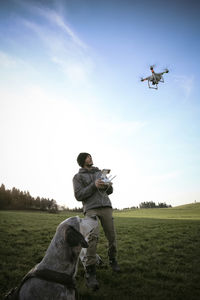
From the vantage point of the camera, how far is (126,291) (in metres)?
3.87

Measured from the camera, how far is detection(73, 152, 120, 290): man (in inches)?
173

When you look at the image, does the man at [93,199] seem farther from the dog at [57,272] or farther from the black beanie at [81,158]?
the dog at [57,272]

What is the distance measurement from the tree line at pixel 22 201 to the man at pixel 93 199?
72.0m

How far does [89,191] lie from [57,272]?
212cm

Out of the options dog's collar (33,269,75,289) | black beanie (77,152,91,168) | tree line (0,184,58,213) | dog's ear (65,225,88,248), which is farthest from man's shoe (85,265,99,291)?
tree line (0,184,58,213)

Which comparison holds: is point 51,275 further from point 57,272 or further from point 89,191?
point 89,191

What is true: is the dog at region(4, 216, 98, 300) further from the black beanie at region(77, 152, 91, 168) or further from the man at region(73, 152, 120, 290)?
the black beanie at region(77, 152, 91, 168)

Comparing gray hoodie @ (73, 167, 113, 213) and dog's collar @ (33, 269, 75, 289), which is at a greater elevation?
gray hoodie @ (73, 167, 113, 213)

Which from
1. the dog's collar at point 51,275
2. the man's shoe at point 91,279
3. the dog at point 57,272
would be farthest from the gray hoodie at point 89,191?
the dog's collar at point 51,275

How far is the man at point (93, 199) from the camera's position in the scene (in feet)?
14.4

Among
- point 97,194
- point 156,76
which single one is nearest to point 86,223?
point 97,194

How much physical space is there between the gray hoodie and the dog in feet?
5.17

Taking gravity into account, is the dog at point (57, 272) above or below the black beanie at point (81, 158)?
below

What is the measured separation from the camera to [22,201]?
8194 centimetres
